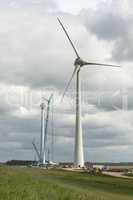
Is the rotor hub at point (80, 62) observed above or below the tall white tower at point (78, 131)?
above

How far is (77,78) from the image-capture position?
463ft

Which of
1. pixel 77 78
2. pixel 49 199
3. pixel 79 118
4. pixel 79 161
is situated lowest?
pixel 49 199

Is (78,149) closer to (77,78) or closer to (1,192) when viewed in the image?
(77,78)

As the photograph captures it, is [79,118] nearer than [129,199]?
No

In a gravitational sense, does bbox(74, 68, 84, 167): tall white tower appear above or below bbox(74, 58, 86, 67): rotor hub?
below

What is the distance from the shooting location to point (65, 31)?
130500 mm

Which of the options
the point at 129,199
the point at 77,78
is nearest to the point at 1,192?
the point at 129,199

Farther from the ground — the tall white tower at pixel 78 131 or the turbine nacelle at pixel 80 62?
the turbine nacelle at pixel 80 62

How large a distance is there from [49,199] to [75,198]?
3217 millimetres

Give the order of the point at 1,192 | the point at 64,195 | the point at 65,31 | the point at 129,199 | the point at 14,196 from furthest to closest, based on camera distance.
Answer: the point at 65,31
the point at 129,199
the point at 64,195
the point at 1,192
the point at 14,196

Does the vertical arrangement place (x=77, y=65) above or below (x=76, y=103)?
above

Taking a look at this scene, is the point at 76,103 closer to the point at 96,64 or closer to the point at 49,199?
the point at 96,64

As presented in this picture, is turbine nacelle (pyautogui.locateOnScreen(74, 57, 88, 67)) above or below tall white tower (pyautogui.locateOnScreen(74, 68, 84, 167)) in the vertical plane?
above

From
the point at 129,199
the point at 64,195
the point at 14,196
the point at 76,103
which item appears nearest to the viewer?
the point at 14,196
